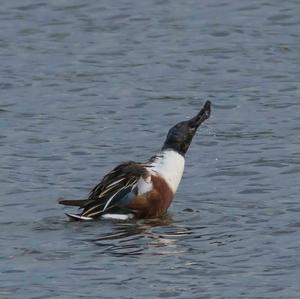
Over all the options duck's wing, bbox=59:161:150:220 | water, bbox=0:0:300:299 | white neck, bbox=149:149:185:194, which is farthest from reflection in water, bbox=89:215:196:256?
white neck, bbox=149:149:185:194

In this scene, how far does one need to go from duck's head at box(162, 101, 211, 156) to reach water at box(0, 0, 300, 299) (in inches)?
18.2

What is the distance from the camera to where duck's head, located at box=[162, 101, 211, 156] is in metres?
11.5

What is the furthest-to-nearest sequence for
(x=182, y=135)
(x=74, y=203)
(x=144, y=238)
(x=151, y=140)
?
(x=151, y=140) → (x=182, y=135) → (x=74, y=203) → (x=144, y=238)

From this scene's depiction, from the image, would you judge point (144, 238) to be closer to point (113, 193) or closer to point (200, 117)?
point (113, 193)

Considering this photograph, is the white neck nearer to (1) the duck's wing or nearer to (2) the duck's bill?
(1) the duck's wing

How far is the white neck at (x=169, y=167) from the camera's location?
11.2 meters

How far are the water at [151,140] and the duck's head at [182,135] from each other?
0.46m

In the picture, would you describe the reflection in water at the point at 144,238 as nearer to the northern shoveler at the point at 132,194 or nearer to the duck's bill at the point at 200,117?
the northern shoveler at the point at 132,194

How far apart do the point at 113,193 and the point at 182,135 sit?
2.90 ft

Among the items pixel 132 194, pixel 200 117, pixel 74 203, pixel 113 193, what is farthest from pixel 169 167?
pixel 74 203

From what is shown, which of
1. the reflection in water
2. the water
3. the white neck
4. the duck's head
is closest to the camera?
the water

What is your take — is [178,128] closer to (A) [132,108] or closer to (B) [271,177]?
(B) [271,177]

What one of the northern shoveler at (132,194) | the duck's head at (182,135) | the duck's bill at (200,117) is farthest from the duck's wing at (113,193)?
the duck's bill at (200,117)

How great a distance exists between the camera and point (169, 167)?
1130cm
